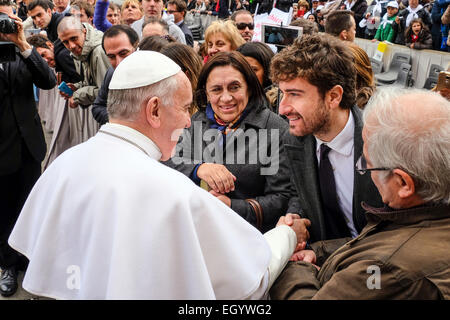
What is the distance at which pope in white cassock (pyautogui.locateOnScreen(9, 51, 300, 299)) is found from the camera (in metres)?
1.39

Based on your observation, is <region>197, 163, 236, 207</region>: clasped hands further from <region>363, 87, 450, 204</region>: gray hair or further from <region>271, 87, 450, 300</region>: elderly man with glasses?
<region>363, 87, 450, 204</region>: gray hair

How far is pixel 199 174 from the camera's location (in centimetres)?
245

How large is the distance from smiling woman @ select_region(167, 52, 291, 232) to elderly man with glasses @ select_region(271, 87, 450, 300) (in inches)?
33.8

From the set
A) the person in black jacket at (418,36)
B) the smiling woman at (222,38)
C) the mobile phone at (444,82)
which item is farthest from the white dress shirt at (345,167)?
the person in black jacket at (418,36)

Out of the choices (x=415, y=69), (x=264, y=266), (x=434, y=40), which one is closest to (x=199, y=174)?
(x=264, y=266)

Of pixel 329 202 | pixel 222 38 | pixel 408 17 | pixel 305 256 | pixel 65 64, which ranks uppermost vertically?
pixel 408 17

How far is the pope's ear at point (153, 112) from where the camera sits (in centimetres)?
169

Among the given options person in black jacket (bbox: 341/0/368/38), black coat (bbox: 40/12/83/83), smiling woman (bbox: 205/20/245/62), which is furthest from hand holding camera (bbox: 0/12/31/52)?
person in black jacket (bbox: 341/0/368/38)

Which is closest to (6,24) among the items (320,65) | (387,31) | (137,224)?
(320,65)

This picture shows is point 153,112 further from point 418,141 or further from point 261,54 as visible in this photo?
point 261,54

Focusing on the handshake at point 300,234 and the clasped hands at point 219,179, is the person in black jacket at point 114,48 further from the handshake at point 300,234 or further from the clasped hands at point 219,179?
the handshake at point 300,234

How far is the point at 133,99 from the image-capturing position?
1.68 metres

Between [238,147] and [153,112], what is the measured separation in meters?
0.94
